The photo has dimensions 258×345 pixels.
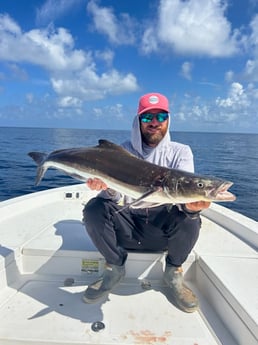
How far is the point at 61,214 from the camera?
4762mm

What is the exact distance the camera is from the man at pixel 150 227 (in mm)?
2936

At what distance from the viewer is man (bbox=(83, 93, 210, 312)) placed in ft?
9.63

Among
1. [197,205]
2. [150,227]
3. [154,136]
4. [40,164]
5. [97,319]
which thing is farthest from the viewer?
[40,164]

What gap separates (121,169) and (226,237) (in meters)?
2.01

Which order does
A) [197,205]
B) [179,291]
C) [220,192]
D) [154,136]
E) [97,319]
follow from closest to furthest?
[220,192] < [197,205] < [97,319] < [179,291] < [154,136]

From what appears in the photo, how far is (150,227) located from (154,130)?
1.07 metres

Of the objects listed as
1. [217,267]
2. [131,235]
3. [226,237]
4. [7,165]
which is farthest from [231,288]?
[7,165]

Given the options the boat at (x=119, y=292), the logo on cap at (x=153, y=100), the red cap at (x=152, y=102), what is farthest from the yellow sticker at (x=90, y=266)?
the logo on cap at (x=153, y=100)

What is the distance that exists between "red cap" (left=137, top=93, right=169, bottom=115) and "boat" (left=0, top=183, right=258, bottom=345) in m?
1.57

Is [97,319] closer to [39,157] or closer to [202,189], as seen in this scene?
[202,189]

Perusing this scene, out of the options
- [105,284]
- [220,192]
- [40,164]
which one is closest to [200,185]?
[220,192]

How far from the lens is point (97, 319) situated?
2723 mm

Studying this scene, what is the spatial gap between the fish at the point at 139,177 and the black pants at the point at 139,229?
0.40 meters

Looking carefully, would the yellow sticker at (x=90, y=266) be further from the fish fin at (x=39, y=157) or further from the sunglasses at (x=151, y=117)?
the sunglasses at (x=151, y=117)
